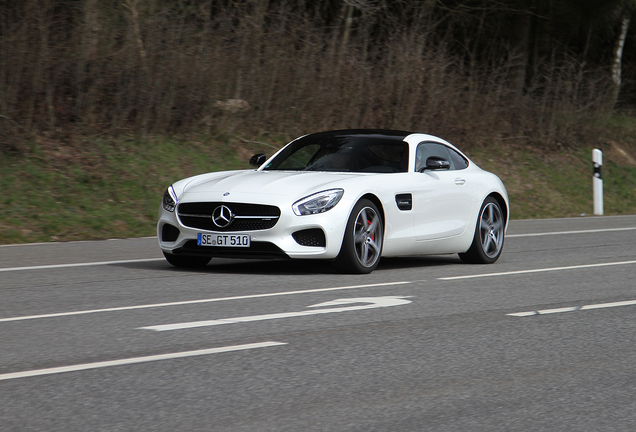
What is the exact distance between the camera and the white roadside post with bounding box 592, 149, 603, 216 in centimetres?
2164

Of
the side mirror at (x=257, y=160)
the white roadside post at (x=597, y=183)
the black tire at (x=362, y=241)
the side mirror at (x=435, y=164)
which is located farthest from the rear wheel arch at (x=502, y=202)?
the white roadside post at (x=597, y=183)

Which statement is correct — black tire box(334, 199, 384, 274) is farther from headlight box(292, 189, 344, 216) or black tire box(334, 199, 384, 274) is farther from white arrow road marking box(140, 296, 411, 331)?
white arrow road marking box(140, 296, 411, 331)

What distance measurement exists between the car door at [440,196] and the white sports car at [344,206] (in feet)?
0.04

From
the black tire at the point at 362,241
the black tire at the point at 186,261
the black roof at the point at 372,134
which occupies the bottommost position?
the black tire at the point at 186,261

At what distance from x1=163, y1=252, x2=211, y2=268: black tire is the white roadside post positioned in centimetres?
1377

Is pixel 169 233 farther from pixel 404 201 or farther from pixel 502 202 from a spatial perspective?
pixel 502 202

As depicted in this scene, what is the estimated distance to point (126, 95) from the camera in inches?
715

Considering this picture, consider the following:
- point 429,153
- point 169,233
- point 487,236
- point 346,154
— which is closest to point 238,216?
point 169,233

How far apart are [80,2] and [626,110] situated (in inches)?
871

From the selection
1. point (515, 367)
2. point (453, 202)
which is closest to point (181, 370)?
point (515, 367)

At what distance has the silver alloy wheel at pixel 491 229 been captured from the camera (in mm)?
11047

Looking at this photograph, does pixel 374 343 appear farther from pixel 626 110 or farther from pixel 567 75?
pixel 626 110

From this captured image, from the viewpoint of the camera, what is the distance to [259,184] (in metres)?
9.40

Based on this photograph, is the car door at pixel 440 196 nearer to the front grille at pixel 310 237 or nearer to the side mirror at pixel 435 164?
the side mirror at pixel 435 164
